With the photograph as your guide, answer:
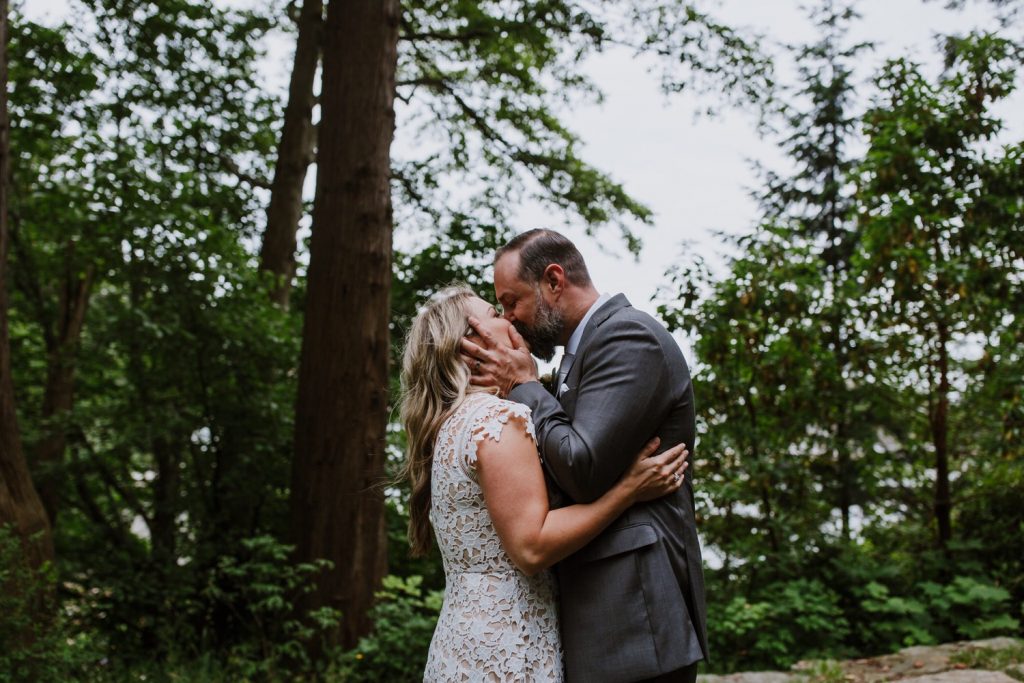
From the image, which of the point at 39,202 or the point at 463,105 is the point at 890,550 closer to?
the point at 463,105

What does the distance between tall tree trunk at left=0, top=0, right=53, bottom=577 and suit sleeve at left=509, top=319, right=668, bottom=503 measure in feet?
12.1

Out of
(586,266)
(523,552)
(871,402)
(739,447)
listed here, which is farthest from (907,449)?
(523,552)

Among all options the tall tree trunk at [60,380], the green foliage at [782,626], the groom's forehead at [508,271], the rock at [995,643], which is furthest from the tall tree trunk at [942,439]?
the tall tree trunk at [60,380]

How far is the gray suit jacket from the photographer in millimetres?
2299

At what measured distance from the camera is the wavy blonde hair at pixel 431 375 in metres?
2.55

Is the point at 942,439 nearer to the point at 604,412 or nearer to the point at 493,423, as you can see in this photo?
the point at 604,412

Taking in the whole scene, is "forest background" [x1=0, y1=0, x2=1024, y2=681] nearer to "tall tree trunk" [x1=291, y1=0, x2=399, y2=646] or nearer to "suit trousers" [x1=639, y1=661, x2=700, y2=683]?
"tall tree trunk" [x1=291, y1=0, x2=399, y2=646]

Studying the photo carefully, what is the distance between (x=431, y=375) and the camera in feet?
8.43

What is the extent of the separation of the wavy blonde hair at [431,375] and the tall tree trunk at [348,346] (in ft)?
10.7

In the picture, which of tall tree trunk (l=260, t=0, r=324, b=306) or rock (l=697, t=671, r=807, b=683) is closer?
rock (l=697, t=671, r=807, b=683)

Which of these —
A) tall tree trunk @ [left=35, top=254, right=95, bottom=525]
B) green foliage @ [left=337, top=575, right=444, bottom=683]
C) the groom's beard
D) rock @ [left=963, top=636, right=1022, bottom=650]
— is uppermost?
tall tree trunk @ [left=35, top=254, right=95, bottom=525]

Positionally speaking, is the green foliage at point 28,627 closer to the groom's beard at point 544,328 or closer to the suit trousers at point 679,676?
the groom's beard at point 544,328

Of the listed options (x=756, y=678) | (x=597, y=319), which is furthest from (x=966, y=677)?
(x=597, y=319)

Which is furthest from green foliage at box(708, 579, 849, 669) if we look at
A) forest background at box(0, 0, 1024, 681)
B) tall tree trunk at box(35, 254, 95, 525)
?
tall tree trunk at box(35, 254, 95, 525)
